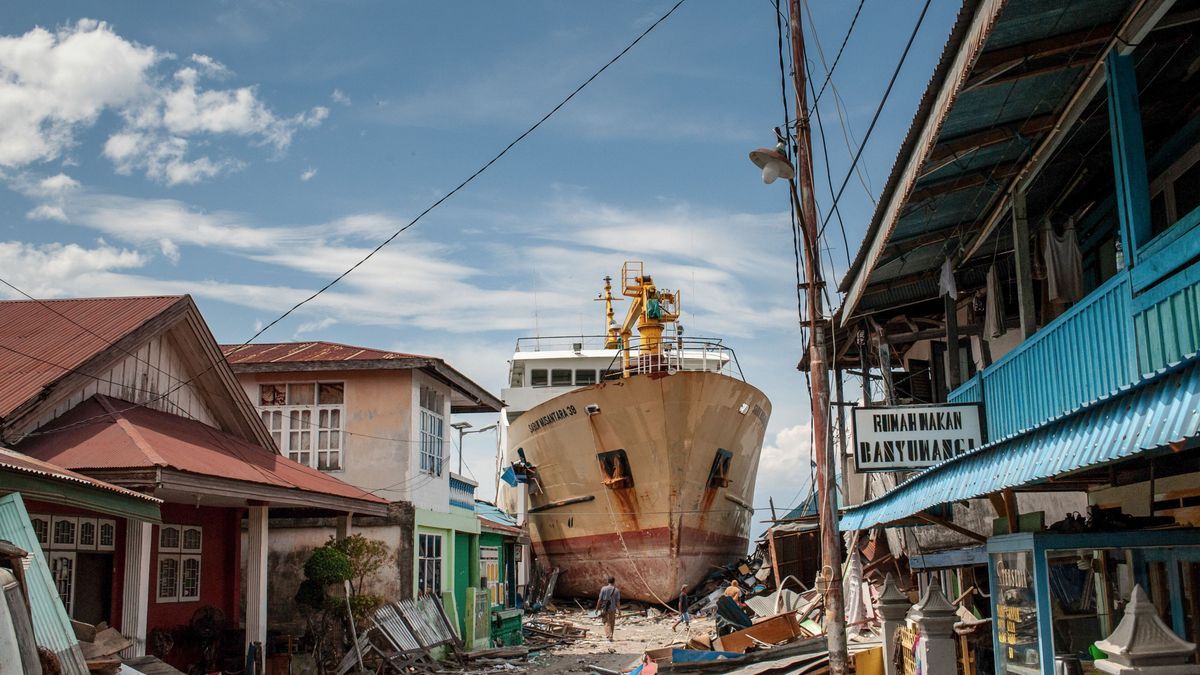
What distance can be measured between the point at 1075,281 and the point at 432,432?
13364 mm

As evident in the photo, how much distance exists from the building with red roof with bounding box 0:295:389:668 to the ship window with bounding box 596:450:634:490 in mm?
10956

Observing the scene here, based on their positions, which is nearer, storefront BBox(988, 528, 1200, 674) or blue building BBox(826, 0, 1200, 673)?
blue building BBox(826, 0, 1200, 673)

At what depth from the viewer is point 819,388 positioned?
10.2 meters

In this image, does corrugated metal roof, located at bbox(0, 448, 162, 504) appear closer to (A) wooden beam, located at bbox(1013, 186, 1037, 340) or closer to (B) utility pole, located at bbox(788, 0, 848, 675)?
(B) utility pole, located at bbox(788, 0, 848, 675)

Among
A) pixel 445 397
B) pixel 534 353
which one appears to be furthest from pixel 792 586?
pixel 534 353

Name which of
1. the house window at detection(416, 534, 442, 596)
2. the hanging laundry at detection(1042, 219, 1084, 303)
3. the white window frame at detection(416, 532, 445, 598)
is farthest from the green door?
the hanging laundry at detection(1042, 219, 1084, 303)

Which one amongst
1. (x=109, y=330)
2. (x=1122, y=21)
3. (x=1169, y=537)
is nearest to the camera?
(x=1169, y=537)

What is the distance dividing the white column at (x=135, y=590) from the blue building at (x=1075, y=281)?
7.84 meters

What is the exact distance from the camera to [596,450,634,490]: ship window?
27.3 m

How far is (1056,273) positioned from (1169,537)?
12.8 ft

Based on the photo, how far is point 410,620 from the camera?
57.5ft

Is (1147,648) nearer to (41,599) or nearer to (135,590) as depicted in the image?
→ (41,599)

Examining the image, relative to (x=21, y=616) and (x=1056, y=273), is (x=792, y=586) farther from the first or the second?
(x=21, y=616)

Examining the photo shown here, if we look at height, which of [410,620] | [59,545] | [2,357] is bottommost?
[410,620]
